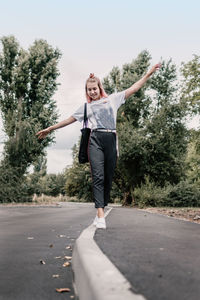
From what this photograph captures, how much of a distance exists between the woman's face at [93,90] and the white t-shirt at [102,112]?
80 millimetres

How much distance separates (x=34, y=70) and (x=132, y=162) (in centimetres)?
1142

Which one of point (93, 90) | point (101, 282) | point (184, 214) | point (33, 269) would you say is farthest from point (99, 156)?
point (184, 214)

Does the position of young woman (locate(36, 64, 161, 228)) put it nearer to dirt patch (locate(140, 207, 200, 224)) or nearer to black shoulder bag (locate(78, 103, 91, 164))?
black shoulder bag (locate(78, 103, 91, 164))

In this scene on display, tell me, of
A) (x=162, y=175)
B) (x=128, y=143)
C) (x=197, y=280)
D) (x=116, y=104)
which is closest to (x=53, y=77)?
(x=128, y=143)

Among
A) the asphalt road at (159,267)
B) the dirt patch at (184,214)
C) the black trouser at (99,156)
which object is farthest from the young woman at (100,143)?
the dirt patch at (184,214)

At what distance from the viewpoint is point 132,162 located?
27344mm

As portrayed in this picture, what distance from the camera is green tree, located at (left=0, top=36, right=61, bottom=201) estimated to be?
29.9 meters

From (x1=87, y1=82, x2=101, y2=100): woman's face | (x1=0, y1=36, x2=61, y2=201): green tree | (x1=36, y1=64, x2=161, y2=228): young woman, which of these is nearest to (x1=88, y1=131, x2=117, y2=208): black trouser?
(x1=36, y1=64, x2=161, y2=228): young woman

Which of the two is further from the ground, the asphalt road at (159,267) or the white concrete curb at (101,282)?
the white concrete curb at (101,282)

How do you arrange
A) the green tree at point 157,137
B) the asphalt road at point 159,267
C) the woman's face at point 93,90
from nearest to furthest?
1. the asphalt road at point 159,267
2. the woman's face at point 93,90
3. the green tree at point 157,137

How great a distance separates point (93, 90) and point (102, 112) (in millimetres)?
364

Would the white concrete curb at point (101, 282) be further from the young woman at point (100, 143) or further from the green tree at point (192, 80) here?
the green tree at point (192, 80)

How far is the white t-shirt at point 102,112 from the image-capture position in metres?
5.34

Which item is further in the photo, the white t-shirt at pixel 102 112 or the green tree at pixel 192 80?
the green tree at pixel 192 80
